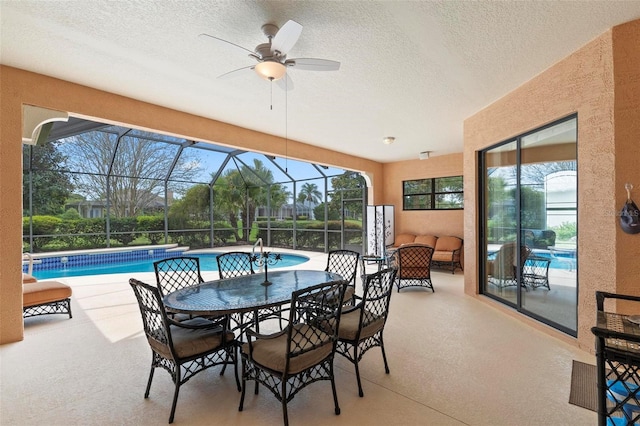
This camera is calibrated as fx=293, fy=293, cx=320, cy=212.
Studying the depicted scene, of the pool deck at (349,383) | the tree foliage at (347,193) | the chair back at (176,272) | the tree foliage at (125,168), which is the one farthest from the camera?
the tree foliage at (347,193)

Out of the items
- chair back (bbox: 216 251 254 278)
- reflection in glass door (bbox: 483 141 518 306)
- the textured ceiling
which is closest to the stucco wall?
the textured ceiling

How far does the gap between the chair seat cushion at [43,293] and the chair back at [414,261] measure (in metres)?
5.17

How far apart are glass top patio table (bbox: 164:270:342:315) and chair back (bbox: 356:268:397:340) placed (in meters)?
0.62

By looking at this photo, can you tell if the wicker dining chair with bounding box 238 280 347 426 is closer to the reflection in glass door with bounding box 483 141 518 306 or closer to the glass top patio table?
the glass top patio table

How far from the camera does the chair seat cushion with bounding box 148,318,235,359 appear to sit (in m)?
2.10

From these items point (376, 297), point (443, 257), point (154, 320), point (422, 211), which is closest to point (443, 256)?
point (443, 257)

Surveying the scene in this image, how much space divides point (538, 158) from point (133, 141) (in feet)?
34.9

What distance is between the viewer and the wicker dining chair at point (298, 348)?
1910 mm

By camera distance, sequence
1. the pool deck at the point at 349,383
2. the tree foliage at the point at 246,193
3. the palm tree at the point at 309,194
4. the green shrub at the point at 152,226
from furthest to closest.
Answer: the tree foliage at the point at 246,193
the palm tree at the point at 309,194
the green shrub at the point at 152,226
the pool deck at the point at 349,383

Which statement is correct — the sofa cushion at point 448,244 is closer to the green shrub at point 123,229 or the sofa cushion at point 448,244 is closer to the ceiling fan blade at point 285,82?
the ceiling fan blade at point 285,82

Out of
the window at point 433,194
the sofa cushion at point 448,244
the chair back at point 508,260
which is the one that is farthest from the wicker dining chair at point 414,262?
the window at point 433,194

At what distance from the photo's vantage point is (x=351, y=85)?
354cm

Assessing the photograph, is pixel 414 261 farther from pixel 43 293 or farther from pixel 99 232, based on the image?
pixel 99 232

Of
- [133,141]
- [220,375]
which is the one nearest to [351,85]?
[220,375]
